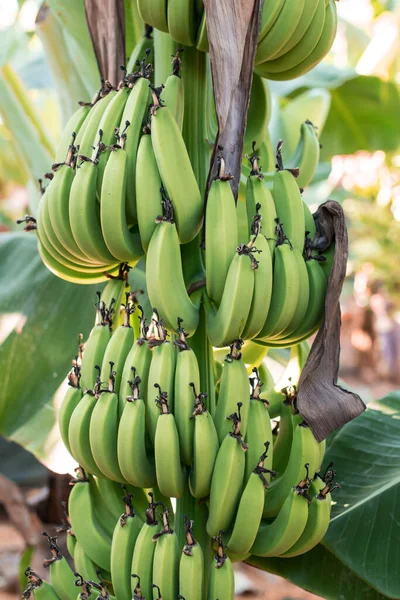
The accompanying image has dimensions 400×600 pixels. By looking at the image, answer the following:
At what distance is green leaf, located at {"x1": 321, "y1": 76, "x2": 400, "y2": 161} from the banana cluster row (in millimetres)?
1486

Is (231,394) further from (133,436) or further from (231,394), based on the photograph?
(133,436)

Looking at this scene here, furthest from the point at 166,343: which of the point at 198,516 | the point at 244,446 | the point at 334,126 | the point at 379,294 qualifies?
the point at 379,294

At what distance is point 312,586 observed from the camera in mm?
1401

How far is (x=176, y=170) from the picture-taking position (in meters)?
1.17

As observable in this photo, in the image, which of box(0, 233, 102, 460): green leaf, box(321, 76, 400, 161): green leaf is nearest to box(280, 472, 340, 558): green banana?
box(0, 233, 102, 460): green leaf

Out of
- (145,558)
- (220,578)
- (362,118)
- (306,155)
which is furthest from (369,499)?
(362,118)

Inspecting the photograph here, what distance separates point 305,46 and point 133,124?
0.40 m

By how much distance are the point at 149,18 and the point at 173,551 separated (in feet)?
3.30

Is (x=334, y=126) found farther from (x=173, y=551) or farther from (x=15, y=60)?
(x=173, y=551)

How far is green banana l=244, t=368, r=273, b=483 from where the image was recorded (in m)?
1.19

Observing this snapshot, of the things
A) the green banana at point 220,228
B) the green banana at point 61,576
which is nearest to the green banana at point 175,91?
the green banana at point 220,228

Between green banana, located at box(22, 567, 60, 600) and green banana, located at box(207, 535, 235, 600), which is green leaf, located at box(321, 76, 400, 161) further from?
green banana, located at box(22, 567, 60, 600)

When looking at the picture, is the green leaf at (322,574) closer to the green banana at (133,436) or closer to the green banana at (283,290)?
the green banana at (133,436)

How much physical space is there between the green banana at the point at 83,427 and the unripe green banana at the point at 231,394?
235mm
